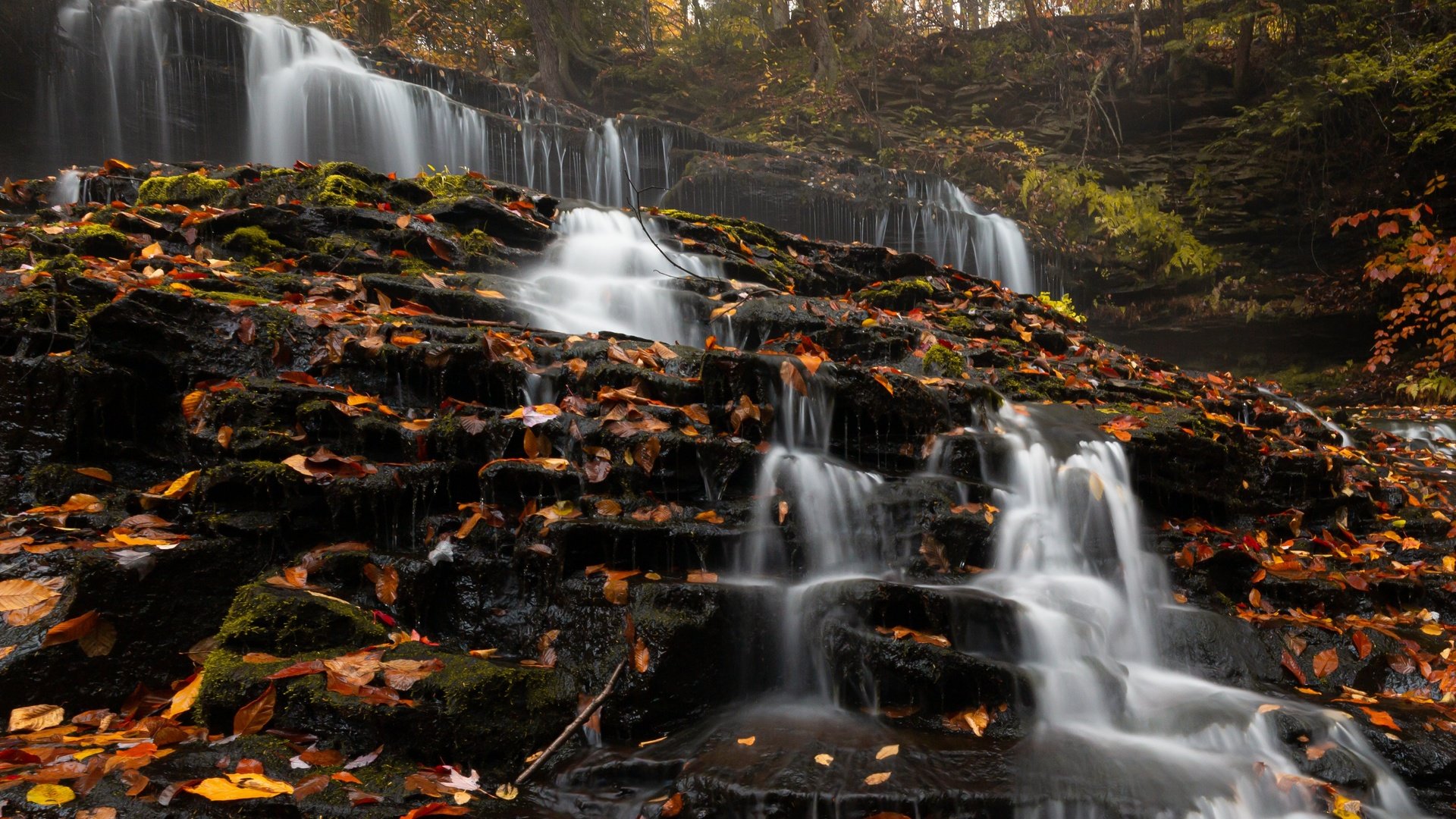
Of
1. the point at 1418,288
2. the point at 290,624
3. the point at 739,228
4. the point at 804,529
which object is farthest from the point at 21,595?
the point at 1418,288

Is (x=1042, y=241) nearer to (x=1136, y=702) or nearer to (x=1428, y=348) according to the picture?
(x=1428, y=348)

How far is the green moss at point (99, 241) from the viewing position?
5.42 m

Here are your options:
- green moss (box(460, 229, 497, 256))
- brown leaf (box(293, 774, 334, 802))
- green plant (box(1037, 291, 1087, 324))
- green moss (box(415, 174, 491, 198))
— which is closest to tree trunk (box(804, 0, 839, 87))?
green plant (box(1037, 291, 1087, 324))

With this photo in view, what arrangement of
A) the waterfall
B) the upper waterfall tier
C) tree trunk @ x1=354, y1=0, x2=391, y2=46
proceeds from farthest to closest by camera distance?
tree trunk @ x1=354, y1=0, x2=391, y2=46 → the upper waterfall tier → the waterfall

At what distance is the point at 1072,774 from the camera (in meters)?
2.96

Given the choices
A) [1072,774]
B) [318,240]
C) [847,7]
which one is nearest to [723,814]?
[1072,774]

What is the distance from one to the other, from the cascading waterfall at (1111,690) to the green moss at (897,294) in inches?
134

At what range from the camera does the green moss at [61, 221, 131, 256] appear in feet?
17.8

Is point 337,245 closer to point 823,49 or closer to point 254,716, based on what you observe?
point 254,716

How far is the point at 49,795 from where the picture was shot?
2.05m

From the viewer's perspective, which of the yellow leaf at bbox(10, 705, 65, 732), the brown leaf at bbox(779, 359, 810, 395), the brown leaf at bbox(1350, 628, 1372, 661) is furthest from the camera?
the brown leaf at bbox(779, 359, 810, 395)

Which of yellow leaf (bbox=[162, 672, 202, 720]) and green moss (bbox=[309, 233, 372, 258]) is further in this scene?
green moss (bbox=[309, 233, 372, 258])

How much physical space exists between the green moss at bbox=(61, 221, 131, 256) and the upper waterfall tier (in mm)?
6200

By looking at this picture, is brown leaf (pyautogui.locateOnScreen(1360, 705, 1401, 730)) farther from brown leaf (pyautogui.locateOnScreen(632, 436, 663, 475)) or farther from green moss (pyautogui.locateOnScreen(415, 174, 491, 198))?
green moss (pyautogui.locateOnScreen(415, 174, 491, 198))
